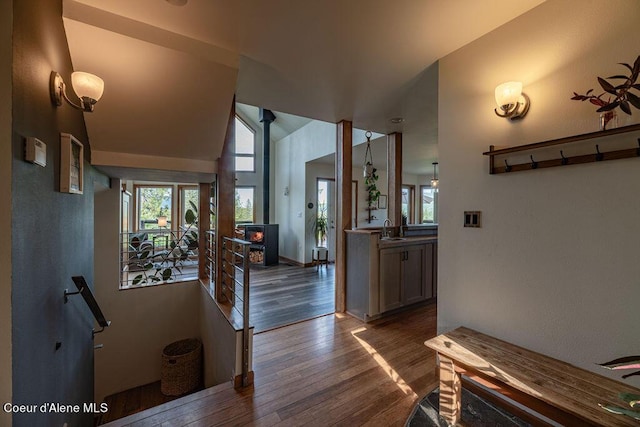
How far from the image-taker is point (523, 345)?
1.61 metres

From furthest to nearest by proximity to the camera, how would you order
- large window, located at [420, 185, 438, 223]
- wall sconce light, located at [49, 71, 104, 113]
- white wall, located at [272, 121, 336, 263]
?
large window, located at [420, 185, 438, 223]
white wall, located at [272, 121, 336, 263]
wall sconce light, located at [49, 71, 104, 113]

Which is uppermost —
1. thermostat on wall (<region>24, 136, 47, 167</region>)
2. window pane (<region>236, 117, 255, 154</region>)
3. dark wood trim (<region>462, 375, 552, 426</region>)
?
window pane (<region>236, 117, 255, 154</region>)

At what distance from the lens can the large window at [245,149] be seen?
7.44m

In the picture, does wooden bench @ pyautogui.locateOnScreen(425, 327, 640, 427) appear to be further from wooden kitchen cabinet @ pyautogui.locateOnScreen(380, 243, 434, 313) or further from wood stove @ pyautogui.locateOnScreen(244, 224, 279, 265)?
wood stove @ pyautogui.locateOnScreen(244, 224, 279, 265)

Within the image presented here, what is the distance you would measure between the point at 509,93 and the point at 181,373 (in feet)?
13.2

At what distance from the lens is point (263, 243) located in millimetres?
6590

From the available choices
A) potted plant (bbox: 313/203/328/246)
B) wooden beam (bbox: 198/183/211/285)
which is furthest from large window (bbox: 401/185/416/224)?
Result: wooden beam (bbox: 198/183/211/285)

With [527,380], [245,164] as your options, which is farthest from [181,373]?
[245,164]

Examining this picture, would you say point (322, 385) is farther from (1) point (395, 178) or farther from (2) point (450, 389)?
(1) point (395, 178)

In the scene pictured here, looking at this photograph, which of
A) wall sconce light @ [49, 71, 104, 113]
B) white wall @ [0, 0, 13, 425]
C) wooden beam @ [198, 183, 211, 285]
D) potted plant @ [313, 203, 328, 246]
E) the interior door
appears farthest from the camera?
the interior door

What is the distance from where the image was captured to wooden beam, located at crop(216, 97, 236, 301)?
266 centimetres

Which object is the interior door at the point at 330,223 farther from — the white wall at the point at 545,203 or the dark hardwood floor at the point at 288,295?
the white wall at the point at 545,203

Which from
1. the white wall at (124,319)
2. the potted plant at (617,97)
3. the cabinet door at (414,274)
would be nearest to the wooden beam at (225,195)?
the white wall at (124,319)

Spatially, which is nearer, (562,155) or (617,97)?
(617,97)
